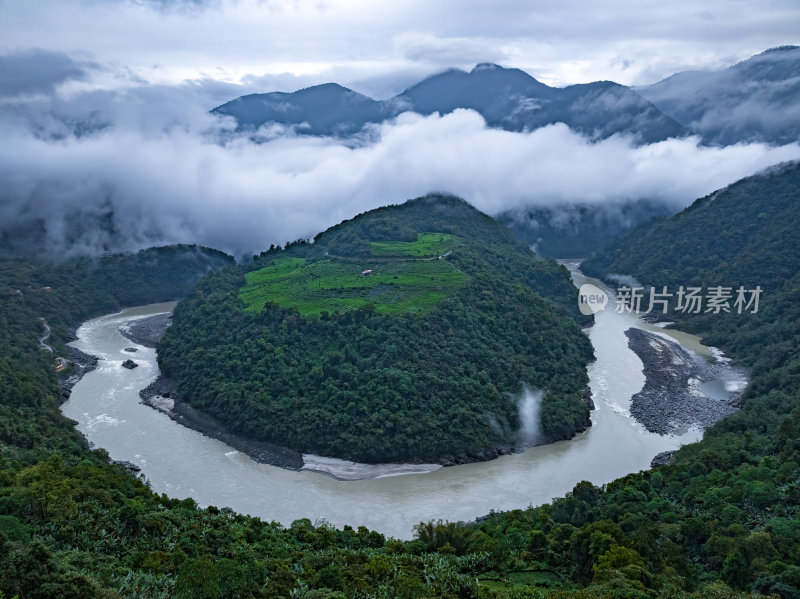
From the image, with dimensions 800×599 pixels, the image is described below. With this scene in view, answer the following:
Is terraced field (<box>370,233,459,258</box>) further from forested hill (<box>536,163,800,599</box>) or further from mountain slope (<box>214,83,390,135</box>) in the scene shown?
mountain slope (<box>214,83,390,135</box>)

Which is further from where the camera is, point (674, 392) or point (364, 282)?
point (364, 282)

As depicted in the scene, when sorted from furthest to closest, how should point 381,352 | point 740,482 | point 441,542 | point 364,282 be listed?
point 364,282, point 381,352, point 740,482, point 441,542

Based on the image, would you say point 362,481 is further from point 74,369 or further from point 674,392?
point 74,369

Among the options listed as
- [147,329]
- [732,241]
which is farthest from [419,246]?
[732,241]

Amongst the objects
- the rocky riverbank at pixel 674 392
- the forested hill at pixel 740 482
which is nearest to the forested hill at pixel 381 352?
the rocky riverbank at pixel 674 392

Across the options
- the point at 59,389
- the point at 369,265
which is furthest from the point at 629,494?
the point at 59,389

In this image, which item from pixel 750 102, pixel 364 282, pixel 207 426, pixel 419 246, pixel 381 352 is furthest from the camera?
pixel 750 102

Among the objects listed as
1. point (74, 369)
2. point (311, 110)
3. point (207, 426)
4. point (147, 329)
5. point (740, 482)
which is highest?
point (311, 110)

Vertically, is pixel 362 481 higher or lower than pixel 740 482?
lower
